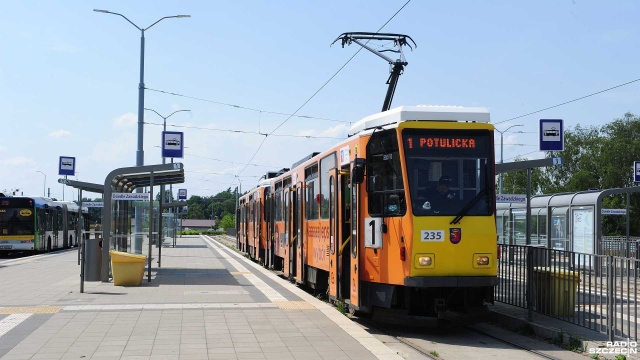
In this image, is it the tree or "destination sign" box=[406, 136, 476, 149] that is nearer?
"destination sign" box=[406, 136, 476, 149]

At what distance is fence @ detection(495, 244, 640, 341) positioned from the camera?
34.2 ft

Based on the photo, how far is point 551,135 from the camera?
15.6 meters

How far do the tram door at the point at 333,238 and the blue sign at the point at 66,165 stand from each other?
17371 millimetres

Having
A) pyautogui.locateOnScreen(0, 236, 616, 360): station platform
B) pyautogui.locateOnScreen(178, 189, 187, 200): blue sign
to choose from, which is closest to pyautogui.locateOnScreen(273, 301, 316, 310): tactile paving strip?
pyautogui.locateOnScreen(0, 236, 616, 360): station platform

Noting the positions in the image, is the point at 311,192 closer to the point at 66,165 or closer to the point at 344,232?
the point at 344,232

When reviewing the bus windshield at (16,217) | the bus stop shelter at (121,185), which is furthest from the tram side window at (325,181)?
the bus windshield at (16,217)

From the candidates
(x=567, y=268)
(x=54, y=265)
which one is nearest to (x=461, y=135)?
(x=567, y=268)

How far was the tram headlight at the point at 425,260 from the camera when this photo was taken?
37.9 feet

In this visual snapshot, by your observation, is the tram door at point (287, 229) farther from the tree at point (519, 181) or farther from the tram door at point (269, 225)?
the tree at point (519, 181)

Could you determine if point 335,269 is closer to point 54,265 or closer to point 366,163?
point 366,163

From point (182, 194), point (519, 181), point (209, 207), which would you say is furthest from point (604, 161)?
point (209, 207)

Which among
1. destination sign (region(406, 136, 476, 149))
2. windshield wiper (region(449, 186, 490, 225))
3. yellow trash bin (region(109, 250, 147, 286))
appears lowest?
yellow trash bin (region(109, 250, 147, 286))

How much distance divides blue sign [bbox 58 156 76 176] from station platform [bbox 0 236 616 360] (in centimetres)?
1019

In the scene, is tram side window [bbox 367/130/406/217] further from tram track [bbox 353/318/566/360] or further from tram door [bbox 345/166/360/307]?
tram track [bbox 353/318/566/360]
